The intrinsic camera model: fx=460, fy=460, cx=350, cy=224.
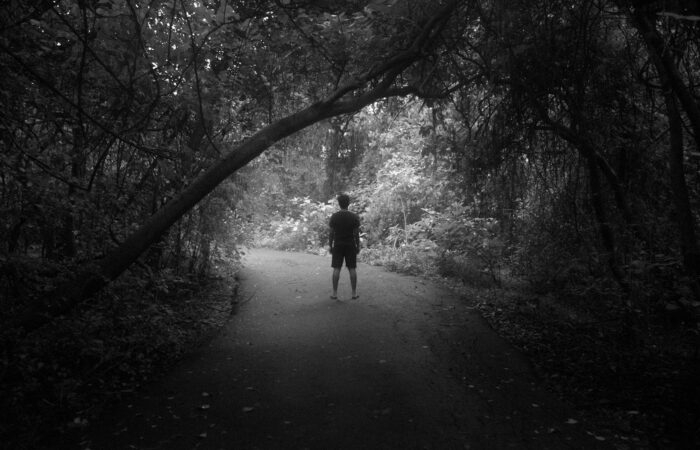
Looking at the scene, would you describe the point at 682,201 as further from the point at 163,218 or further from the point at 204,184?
the point at 163,218

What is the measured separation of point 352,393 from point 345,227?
14.7ft

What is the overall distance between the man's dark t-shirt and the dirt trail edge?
1.53 meters

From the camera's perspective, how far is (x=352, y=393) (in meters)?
4.82

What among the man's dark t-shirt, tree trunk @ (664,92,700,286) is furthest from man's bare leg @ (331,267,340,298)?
tree trunk @ (664,92,700,286)

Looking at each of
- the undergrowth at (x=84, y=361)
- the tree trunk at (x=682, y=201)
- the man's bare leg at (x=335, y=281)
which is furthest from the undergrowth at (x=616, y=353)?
the undergrowth at (x=84, y=361)

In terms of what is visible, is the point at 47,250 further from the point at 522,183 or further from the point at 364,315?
the point at 522,183

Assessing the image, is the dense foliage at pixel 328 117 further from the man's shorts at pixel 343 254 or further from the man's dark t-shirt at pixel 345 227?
the man's shorts at pixel 343 254

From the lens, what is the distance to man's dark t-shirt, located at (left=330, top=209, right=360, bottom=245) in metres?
8.97

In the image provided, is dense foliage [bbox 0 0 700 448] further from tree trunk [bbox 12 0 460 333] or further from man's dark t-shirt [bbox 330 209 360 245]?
man's dark t-shirt [bbox 330 209 360 245]

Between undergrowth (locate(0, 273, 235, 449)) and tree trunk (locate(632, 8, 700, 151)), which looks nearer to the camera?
tree trunk (locate(632, 8, 700, 151))

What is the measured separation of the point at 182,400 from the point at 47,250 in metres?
3.28

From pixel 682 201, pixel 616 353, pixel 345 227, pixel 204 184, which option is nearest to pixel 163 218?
pixel 204 184

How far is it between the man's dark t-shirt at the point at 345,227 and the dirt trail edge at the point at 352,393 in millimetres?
1530

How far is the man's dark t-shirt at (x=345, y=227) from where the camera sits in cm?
897
